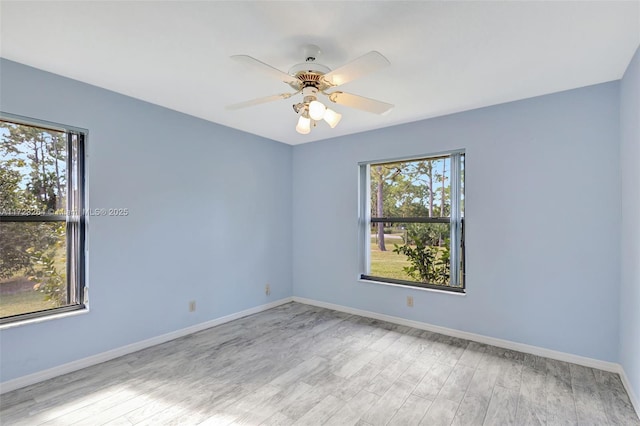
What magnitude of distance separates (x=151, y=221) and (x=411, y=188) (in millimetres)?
2957

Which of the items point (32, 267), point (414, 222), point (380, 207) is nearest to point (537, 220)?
point (414, 222)

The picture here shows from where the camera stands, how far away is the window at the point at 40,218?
2.33 metres

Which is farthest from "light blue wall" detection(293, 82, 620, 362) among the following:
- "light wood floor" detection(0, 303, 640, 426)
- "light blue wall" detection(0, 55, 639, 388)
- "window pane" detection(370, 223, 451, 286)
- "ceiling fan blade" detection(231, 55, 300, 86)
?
"ceiling fan blade" detection(231, 55, 300, 86)

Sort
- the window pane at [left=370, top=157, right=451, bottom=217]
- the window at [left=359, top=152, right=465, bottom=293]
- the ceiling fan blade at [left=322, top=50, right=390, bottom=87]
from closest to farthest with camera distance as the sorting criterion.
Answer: the ceiling fan blade at [left=322, top=50, right=390, bottom=87], the window at [left=359, top=152, right=465, bottom=293], the window pane at [left=370, top=157, right=451, bottom=217]

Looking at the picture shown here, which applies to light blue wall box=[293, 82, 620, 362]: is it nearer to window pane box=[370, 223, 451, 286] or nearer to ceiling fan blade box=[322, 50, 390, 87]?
window pane box=[370, 223, 451, 286]

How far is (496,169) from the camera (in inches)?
121

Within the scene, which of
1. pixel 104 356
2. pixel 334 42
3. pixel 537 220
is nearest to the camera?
pixel 334 42

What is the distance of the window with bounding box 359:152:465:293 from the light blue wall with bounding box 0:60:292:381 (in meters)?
1.46

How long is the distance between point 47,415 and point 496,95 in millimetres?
4255

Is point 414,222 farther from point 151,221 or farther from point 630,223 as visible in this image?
point 151,221

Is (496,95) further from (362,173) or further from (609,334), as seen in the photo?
(609,334)

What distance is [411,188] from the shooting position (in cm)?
379

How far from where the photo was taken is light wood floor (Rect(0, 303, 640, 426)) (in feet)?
6.48

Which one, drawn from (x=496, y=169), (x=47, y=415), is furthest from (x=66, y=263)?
(x=496, y=169)
